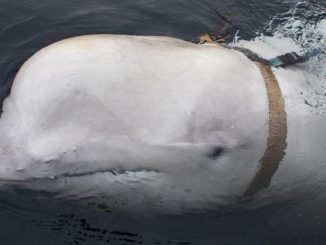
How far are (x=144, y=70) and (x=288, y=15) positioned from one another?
3063mm

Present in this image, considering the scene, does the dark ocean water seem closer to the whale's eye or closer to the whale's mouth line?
the whale's mouth line

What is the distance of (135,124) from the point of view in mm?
2658

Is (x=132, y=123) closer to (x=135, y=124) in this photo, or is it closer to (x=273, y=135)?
(x=135, y=124)

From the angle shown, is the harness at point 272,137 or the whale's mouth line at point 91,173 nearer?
the whale's mouth line at point 91,173

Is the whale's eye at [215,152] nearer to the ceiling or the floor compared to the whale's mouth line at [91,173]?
nearer to the ceiling

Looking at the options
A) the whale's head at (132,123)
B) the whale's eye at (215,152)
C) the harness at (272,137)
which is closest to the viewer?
the whale's head at (132,123)

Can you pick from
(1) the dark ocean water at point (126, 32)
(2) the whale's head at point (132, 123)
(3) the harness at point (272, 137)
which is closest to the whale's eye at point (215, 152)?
(2) the whale's head at point (132, 123)

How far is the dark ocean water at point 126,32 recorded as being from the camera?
3.22m

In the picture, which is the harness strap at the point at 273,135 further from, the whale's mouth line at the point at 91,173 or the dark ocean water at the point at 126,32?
the whale's mouth line at the point at 91,173

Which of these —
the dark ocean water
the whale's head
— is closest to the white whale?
the whale's head

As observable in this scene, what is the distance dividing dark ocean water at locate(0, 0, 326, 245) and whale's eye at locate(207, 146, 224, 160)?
48cm

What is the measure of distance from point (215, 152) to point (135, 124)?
45cm

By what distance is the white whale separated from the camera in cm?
265

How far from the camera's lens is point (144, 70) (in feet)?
8.86
